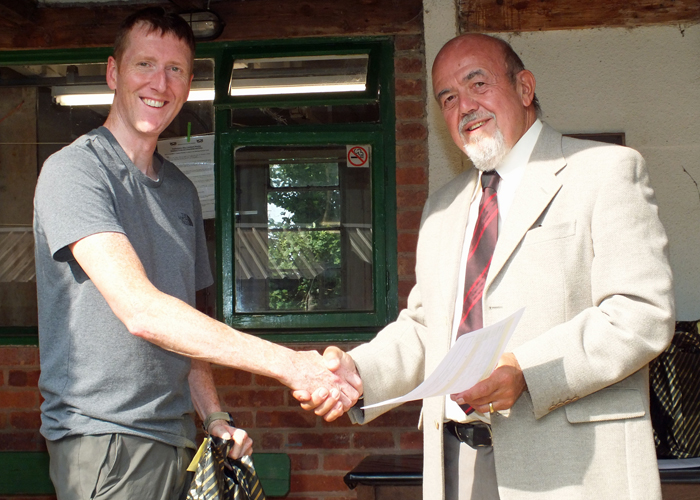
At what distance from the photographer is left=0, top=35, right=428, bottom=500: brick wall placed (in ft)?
12.4

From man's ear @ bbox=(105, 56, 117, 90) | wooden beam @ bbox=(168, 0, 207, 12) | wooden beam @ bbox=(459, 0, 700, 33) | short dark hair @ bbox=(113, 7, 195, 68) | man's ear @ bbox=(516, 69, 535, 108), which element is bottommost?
man's ear @ bbox=(516, 69, 535, 108)

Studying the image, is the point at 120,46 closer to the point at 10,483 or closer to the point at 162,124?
the point at 162,124

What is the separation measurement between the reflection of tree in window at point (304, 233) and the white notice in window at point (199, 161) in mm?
331

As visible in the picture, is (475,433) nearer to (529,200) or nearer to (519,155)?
(529,200)

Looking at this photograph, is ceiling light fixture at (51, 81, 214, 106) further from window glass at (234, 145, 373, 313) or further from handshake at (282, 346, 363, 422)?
handshake at (282, 346, 363, 422)

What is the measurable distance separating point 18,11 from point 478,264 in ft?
10.0

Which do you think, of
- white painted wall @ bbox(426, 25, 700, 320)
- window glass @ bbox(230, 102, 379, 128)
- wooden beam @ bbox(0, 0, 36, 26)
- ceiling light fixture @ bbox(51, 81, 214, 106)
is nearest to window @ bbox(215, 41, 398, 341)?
window glass @ bbox(230, 102, 379, 128)

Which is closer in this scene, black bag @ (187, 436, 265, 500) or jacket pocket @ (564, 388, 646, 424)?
jacket pocket @ (564, 388, 646, 424)

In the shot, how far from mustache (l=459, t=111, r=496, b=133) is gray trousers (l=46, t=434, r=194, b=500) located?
4.65 ft

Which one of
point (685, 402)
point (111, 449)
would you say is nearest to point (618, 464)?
point (111, 449)

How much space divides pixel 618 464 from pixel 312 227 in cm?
245

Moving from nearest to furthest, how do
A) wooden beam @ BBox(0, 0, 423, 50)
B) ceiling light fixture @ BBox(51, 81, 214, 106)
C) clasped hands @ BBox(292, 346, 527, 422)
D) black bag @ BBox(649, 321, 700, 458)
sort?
1. clasped hands @ BBox(292, 346, 527, 422)
2. black bag @ BBox(649, 321, 700, 458)
3. wooden beam @ BBox(0, 0, 423, 50)
4. ceiling light fixture @ BBox(51, 81, 214, 106)

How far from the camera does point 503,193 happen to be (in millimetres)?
2273

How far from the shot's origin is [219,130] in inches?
156
